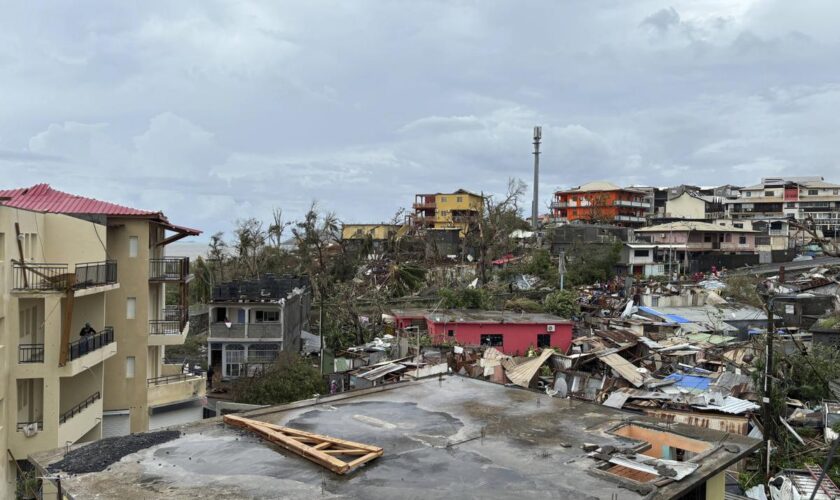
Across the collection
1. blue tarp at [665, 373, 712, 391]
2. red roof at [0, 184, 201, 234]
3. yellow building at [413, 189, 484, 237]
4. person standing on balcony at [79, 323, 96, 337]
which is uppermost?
yellow building at [413, 189, 484, 237]

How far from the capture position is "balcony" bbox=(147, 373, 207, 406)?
20219 millimetres

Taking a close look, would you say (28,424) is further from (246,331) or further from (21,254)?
(246,331)

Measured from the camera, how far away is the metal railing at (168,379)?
20.4m

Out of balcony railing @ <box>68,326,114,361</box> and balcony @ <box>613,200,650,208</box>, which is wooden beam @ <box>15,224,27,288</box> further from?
balcony @ <box>613,200,650,208</box>

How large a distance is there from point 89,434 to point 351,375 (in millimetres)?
9076

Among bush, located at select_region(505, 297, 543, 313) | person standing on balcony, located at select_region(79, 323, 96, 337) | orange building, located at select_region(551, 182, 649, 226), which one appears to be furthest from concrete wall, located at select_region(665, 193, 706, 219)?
person standing on balcony, located at select_region(79, 323, 96, 337)

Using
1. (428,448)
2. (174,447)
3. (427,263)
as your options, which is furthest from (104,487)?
(427,263)

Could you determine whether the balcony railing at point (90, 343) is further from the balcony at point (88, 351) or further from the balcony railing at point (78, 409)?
the balcony railing at point (78, 409)

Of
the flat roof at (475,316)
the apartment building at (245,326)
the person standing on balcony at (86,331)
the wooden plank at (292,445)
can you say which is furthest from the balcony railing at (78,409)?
the flat roof at (475,316)

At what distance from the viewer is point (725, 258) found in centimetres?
5462

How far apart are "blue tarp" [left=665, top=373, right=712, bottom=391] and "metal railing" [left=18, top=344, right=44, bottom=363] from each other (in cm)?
1839

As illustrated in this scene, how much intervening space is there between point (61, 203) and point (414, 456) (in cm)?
1367

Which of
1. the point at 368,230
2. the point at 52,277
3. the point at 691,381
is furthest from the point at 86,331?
the point at 368,230

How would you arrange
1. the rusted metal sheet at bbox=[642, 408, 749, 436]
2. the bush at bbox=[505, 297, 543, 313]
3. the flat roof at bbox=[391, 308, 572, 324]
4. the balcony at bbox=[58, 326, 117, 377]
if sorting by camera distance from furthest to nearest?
the bush at bbox=[505, 297, 543, 313], the flat roof at bbox=[391, 308, 572, 324], the rusted metal sheet at bbox=[642, 408, 749, 436], the balcony at bbox=[58, 326, 117, 377]
